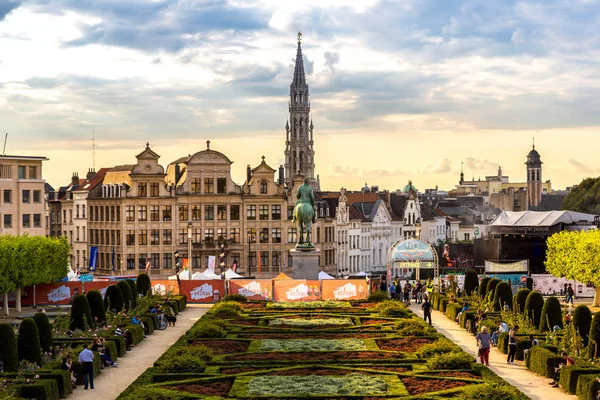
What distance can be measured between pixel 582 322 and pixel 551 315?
4.26 m

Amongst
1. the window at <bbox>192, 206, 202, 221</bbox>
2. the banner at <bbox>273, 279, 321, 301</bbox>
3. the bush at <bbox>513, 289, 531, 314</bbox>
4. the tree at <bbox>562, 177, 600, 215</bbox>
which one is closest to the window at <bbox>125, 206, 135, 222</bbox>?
the window at <bbox>192, 206, 202, 221</bbox>

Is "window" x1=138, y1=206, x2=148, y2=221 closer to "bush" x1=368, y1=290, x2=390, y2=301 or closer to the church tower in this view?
"bush" x1=368, y1=290, x2=390, y2=301

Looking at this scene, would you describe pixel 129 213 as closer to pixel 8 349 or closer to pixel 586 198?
pixel 586 198

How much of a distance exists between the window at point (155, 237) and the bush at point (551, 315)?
212 feet

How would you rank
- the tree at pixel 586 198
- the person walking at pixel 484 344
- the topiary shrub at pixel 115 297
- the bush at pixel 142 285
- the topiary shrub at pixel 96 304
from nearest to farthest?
the person walking at pixel 484 344, the topiary shrub at pixel 96 304, the topiary shrub at pixel 115 297, the bush at pixel 142 285, the tree at pixel 586 198

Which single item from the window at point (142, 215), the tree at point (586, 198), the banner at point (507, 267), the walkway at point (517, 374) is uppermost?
the tree at point (586, 198)

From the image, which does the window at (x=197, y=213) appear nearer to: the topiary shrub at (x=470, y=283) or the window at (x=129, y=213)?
the window at (x=129, y=213)

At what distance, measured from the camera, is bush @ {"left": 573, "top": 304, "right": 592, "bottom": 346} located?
139ft

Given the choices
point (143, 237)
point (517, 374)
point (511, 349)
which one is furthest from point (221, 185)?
point (517, 374)

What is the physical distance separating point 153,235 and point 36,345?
228 feet

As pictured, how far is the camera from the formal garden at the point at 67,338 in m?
33.2

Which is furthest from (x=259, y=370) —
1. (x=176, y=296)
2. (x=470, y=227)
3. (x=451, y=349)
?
(x=470, y=227)

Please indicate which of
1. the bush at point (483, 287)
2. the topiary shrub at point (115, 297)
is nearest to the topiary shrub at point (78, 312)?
the topiary shrub at point (115, 297)

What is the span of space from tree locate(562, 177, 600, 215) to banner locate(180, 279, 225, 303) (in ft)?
242
